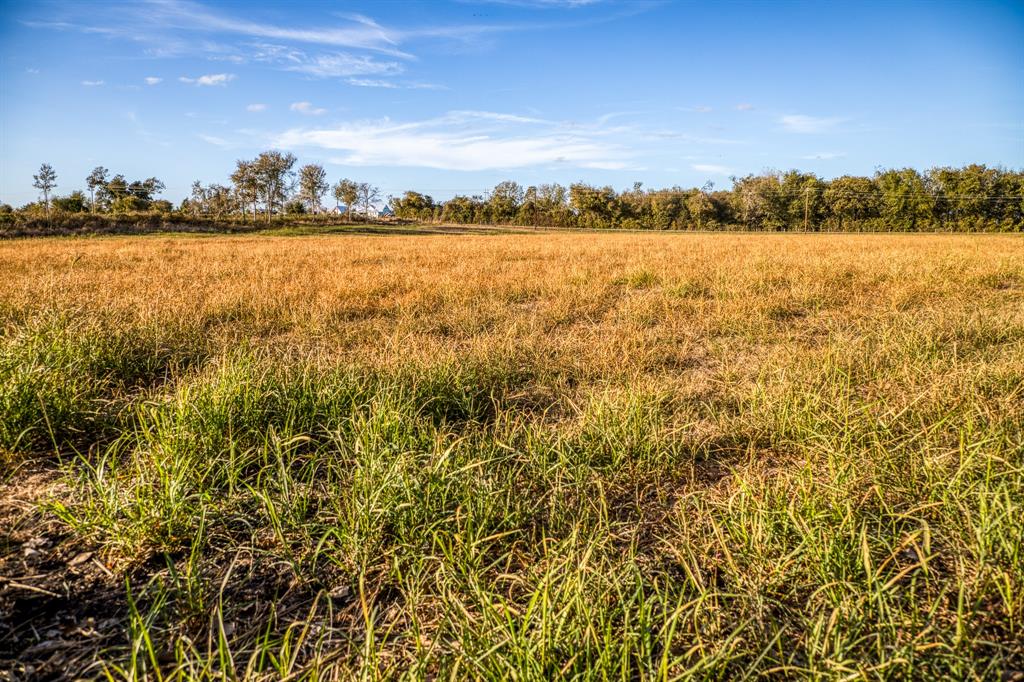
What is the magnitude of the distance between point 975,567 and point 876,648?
75 cm

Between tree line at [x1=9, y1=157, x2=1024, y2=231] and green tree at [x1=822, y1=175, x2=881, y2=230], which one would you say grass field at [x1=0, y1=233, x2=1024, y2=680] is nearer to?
tree line at [x1=9, y1=157, x2=1024, y2=231]

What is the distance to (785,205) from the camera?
8144 centimetres

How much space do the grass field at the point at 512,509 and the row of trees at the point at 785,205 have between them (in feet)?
226

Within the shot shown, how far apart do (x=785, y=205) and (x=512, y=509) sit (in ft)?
307

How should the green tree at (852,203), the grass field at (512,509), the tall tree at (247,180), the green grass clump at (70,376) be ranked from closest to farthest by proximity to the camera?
1. the grass field at (512,509)
2. the green grass clump at (70,376)
3. the tall tree at (247,180)
4. the green tree at (852,203)

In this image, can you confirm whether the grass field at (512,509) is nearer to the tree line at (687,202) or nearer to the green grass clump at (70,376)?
the green grass clump at (70,376)

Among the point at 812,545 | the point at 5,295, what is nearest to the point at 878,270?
the point at 812,545

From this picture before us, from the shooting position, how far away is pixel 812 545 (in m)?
1.81

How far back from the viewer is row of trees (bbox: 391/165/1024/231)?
71.1 meters

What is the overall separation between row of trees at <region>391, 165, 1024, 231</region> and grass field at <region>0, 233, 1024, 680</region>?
69004mm

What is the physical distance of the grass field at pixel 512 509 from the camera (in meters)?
1.52

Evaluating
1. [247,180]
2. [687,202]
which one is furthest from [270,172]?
[687,202]

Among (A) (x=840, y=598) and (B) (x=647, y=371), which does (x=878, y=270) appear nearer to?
(B) (x=647, y=371)

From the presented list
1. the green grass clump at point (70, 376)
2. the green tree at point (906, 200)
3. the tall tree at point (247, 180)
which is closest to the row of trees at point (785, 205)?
the green tree at point (906, 200)
